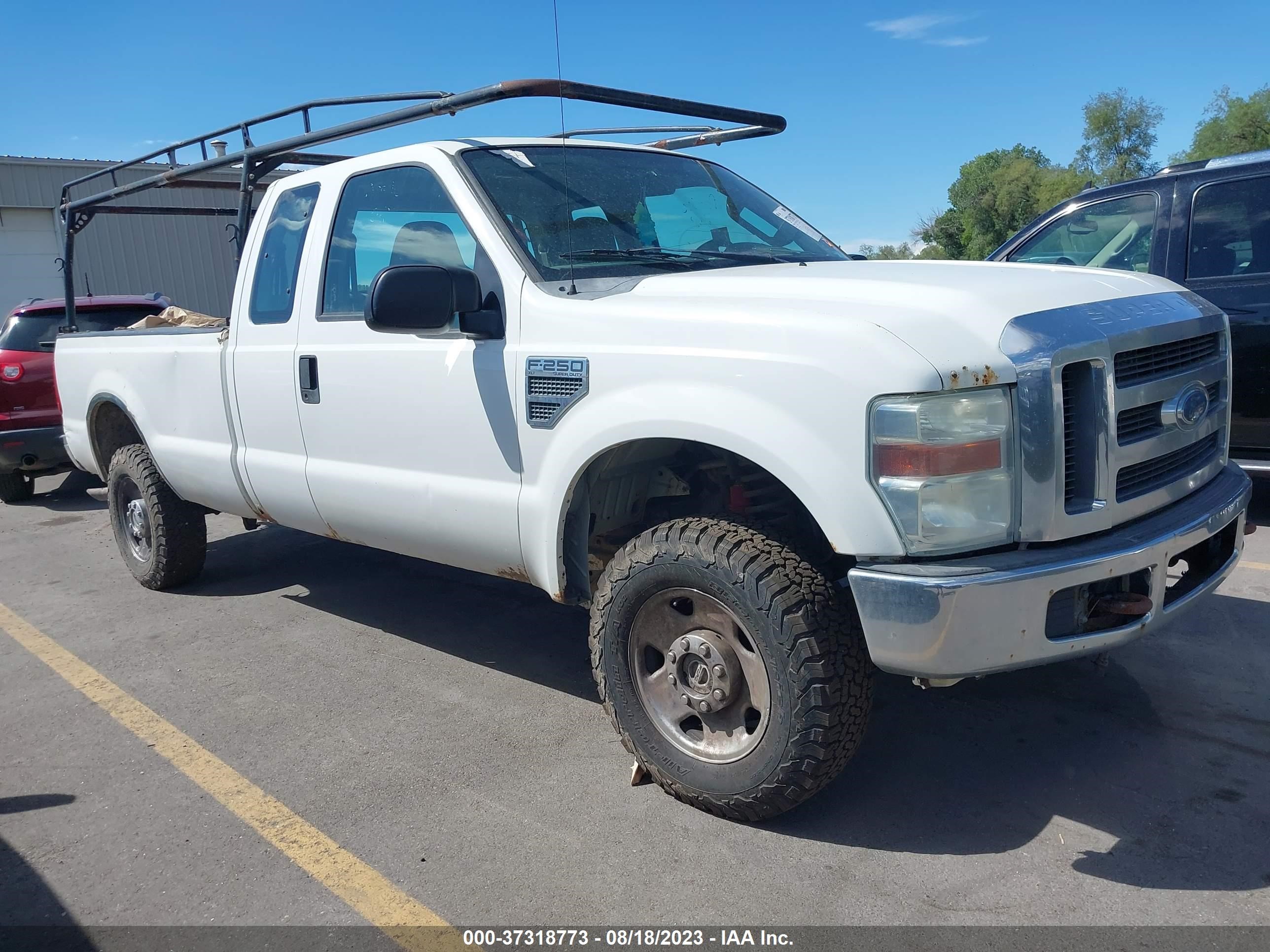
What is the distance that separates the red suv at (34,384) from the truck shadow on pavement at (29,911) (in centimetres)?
648

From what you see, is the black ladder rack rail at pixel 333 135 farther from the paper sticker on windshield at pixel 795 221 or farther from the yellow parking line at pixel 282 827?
the yellow parking line at pixel 282 827

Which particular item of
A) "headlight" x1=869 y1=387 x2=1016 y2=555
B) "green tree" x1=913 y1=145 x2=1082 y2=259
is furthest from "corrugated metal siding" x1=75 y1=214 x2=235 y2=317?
"green tree" x1=913 y1=145 x2=1082 y2=259

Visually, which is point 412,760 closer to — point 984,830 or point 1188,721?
point 984,830

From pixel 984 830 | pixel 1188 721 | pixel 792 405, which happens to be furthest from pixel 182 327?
pixel 1188 721

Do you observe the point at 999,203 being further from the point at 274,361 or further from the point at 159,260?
the point at 274,361

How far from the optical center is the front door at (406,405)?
3.53 metres

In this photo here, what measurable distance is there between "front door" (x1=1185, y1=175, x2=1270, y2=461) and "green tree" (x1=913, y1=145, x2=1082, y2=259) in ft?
177

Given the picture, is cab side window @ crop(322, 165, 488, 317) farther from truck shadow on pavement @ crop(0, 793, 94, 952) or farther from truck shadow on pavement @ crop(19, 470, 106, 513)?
truck shadow on pavement @ crop(19, 470, 106, 513)

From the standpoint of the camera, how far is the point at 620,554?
10.4 ft

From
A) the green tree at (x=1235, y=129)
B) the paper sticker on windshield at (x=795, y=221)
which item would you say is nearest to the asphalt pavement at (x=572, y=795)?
the paper sticker on windshield at (x=795, y=221)

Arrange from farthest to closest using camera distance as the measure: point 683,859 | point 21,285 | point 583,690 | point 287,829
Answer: point 21,285, point 583,690, point 287,829, point 683,859

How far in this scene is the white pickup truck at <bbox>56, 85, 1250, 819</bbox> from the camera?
255cm

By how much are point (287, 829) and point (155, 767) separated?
0.79 meters

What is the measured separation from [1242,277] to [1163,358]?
3.32 meters
